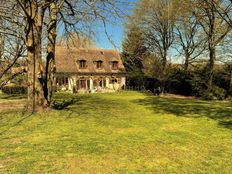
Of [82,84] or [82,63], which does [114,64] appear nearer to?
[82,63]

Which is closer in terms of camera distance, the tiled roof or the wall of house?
the wall of house

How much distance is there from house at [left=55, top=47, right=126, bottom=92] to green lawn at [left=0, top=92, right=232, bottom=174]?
28.6 meters

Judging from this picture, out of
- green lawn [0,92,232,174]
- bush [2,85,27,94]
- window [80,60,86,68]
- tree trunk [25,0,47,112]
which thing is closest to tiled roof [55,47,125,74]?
window [80,60,86,68]

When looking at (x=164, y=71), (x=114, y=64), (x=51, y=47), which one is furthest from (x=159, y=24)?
(x=51, y=47)

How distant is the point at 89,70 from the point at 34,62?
30018 mm

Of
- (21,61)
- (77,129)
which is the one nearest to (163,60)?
(21,61)

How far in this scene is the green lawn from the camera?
6469 millimetres

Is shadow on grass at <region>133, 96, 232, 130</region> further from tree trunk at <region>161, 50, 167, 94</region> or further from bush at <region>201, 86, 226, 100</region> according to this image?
tree trunk at <region>161, 50, 167, 94</region>

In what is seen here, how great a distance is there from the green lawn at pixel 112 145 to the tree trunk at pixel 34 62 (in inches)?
48.7

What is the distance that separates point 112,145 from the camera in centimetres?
842

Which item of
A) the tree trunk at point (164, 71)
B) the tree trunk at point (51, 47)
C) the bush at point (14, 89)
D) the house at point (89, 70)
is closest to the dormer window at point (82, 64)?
the house at point (89, 70)

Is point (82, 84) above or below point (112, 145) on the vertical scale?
above

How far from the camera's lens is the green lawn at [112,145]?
6.47m

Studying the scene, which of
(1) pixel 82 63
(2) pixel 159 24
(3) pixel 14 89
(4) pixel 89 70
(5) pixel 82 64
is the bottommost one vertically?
(3) pixel 14 89
